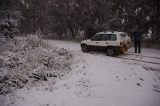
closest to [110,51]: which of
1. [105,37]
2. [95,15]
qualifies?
[105,37]

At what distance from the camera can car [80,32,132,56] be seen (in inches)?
494

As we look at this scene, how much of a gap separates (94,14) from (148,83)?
622 inches

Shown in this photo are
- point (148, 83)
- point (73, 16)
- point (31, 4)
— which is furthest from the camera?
point (31, 4)

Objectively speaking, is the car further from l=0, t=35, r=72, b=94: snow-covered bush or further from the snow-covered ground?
l=0, t=35, r=72, b=94: snow-covered bush

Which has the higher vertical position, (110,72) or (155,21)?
(155,21)

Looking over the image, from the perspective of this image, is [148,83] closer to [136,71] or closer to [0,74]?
[136,71]

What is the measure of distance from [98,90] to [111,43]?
6.59 metres

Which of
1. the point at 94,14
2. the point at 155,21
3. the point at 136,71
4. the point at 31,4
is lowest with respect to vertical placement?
the point at 136,71

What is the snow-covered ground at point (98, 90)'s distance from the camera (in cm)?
621

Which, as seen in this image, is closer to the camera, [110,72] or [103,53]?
[110,72]

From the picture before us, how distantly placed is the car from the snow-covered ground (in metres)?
3.17

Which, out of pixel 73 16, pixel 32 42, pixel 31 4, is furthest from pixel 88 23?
pixel 31 4

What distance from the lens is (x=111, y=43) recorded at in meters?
12.9

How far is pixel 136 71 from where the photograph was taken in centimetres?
922
